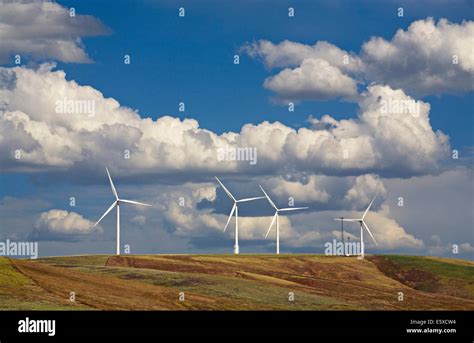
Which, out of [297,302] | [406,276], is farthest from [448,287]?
[297,302]

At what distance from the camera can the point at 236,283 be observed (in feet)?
400

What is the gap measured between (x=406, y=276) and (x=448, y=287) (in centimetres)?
1338

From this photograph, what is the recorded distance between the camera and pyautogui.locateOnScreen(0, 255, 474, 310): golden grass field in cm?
9575

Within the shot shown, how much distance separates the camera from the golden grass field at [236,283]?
95.8m

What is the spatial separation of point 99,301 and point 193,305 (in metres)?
11.1

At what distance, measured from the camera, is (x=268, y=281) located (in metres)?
131

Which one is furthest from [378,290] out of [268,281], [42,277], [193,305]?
[42,277]
